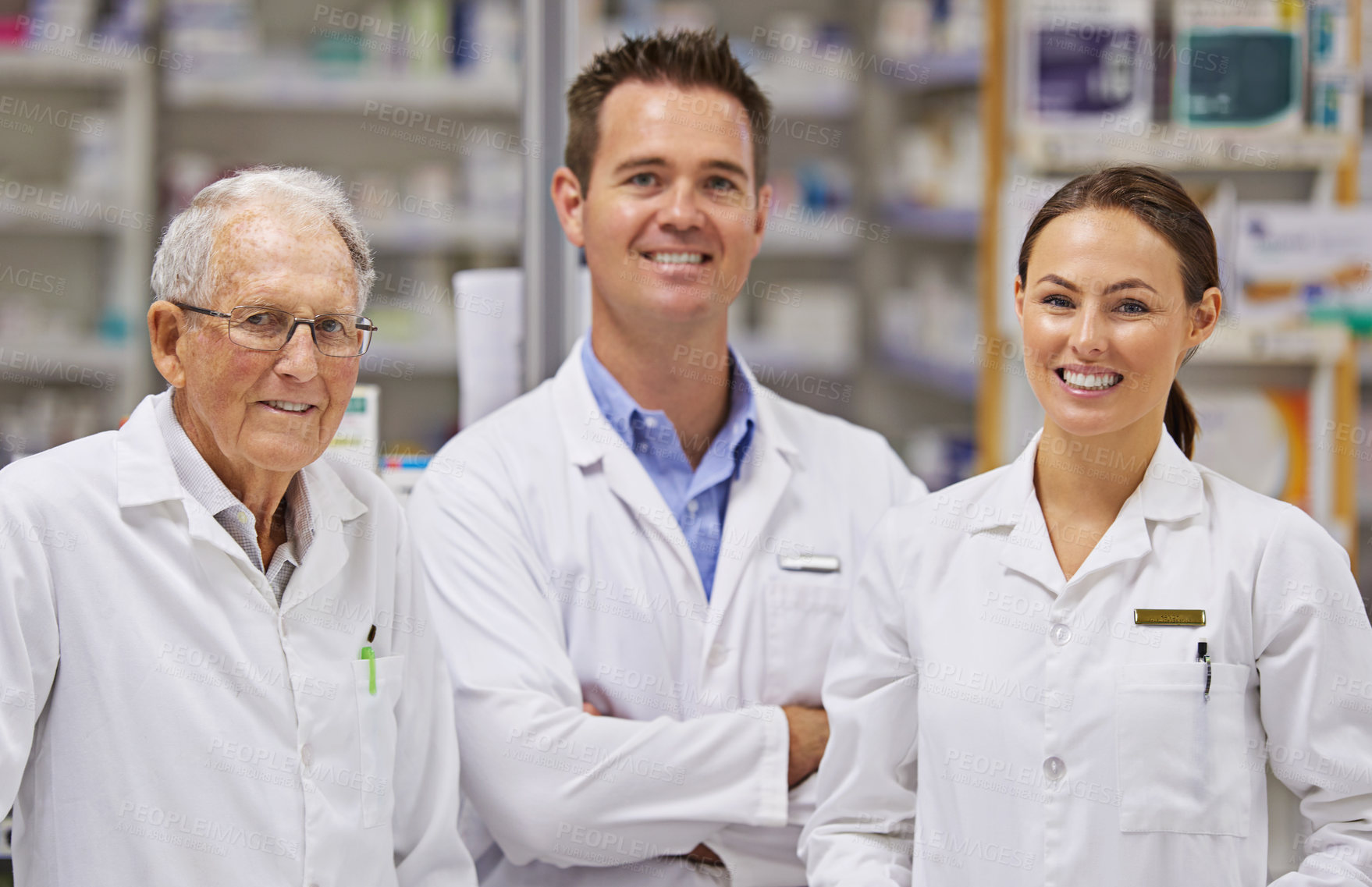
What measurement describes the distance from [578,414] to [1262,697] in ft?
3.35

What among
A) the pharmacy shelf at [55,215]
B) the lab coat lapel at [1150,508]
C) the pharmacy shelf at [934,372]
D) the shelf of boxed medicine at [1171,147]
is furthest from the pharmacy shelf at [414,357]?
the lab coat lapel at [1150,508]

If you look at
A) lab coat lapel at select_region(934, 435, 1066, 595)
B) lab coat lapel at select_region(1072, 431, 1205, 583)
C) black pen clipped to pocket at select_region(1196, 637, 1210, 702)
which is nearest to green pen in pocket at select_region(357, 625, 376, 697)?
lab coat lapel at select_region(934, 435, 1066, 595)

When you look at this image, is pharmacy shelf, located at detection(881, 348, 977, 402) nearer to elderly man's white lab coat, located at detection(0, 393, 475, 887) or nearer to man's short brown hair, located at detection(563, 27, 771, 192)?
man's short brown hair, located at detection(563, 27, 771, 192)

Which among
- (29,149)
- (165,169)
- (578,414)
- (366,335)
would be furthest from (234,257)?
(29,149)

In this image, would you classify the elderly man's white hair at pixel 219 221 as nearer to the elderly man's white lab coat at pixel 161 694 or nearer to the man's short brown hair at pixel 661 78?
the elderly man's white lab coat at pixel 161 694

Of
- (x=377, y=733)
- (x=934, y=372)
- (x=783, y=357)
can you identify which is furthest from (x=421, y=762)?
(x=783, y=357)

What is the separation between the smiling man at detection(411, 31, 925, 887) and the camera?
5.31ft

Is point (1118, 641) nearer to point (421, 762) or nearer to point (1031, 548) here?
point (1031, 548)

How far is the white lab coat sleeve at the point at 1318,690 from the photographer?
4.07 feet

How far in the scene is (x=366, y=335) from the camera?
1.45m

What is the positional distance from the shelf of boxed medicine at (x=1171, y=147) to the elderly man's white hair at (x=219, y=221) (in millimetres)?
1920

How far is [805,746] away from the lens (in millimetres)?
1659

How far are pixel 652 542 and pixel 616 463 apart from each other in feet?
0.43

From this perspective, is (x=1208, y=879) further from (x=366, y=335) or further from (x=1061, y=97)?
(x=1061, y=97)
